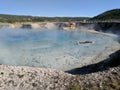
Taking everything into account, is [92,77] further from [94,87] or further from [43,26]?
[43,26]

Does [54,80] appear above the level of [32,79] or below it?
above

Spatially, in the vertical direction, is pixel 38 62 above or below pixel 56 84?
below

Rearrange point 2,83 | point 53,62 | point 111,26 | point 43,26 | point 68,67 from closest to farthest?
point 2,83, point 68,67, point 53,62, point 111,26, point 43,26

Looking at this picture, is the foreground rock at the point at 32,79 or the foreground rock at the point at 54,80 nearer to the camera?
the foreground rock at the point at 54,80

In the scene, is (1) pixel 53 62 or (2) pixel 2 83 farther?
(1) pixel 53 62

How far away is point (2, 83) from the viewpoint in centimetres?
2570

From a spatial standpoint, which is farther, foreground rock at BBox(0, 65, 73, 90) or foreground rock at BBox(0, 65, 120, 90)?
foreground rock at BBox(0, 65, 73, 90)

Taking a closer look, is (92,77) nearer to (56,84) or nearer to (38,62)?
(56,84)

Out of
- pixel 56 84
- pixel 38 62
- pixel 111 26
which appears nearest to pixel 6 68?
pixel 56 84

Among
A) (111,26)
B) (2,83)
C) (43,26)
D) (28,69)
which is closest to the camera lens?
(2,83)

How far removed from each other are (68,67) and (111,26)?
78.7 metres

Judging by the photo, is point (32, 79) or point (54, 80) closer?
point (54, 80)

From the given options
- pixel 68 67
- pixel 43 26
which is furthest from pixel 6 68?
pixel 43 26

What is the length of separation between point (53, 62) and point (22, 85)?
20848 mm
